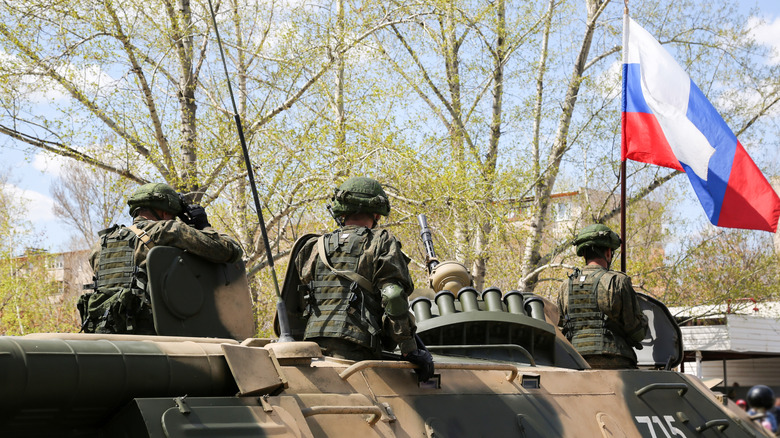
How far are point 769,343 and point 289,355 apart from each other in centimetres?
1994

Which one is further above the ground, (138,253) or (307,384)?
(138,253)

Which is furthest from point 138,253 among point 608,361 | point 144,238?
point 608,361

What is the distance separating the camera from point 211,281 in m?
5.23

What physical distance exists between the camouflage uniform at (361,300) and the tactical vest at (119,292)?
3.90ft

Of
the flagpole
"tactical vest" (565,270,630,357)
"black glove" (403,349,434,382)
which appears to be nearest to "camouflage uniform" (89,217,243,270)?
"black glove" (403,349,434,382)

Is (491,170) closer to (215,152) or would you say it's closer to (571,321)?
(215,152)

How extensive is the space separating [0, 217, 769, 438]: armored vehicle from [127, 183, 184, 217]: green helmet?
25.3 inches

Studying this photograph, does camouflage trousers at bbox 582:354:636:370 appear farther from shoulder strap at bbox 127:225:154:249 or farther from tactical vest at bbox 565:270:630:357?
shoulder strap at bbox 127:225:154:249

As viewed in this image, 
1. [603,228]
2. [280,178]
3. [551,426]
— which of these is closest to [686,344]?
[280,178]

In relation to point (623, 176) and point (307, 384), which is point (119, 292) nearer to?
point (307, 384)

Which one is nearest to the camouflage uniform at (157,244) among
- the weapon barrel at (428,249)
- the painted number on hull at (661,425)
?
the weapon barrel at (428,249)

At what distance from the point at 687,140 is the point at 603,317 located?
3418 millimetres

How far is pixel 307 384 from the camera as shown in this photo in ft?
13.0

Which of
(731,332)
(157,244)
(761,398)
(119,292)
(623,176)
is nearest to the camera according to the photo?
(761,398)
